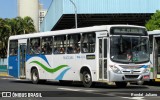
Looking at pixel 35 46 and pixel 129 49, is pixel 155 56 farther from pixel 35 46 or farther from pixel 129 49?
pixel 35 46

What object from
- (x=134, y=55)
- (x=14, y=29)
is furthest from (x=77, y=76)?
(x=14, y=29)

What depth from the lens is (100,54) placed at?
21.6 metres

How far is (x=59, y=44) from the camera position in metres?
24.5

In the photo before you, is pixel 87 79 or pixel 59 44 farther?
pixel 59 44

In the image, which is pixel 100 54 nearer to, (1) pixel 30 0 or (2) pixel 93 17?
(2) pixel 93 17

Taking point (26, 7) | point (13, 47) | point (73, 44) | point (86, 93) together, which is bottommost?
point (86, 93)

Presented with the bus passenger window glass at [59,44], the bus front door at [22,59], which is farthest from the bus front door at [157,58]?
the bus front door at [22,59]

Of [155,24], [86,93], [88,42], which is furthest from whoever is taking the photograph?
[155,24]

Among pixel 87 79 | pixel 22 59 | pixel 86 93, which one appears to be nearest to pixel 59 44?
pixel 87 79

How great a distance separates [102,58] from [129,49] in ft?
4.35

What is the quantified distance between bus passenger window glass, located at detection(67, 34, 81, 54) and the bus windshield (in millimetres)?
2488

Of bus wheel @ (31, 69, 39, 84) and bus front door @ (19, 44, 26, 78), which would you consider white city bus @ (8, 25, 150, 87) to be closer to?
bus wheel @ (31, 69, 39, 84)

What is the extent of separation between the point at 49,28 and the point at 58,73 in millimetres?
47329

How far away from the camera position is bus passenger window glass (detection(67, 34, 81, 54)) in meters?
23.0
